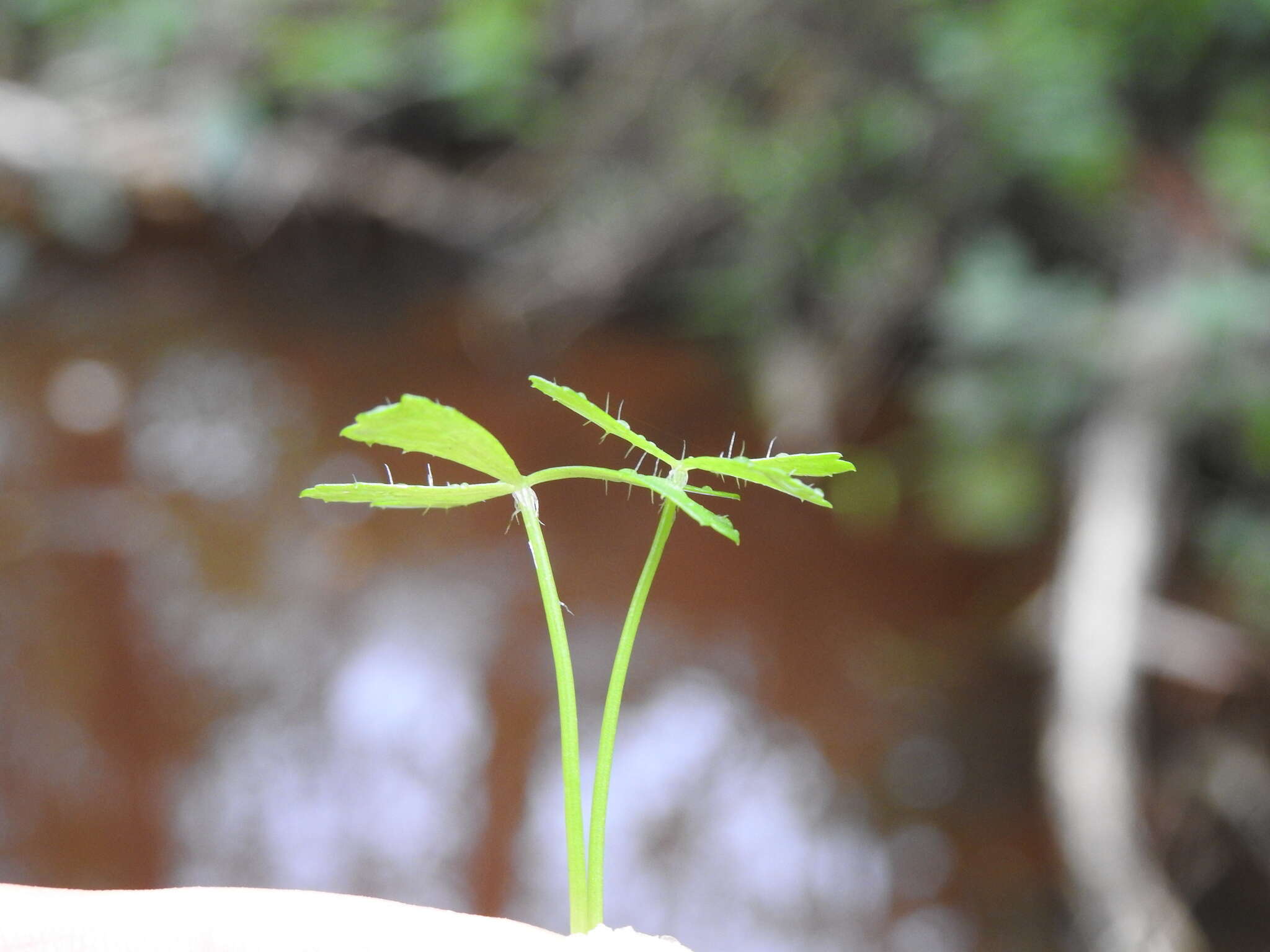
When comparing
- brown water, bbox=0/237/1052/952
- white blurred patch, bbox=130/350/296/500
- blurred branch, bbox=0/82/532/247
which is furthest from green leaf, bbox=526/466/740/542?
blurred branch, bbox=0/82/532/247

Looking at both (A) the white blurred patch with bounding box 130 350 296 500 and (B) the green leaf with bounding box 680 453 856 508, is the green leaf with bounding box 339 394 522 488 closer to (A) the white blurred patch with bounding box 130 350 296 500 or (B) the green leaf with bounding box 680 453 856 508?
(B) the green leaf with bounding box 680 453 856 508

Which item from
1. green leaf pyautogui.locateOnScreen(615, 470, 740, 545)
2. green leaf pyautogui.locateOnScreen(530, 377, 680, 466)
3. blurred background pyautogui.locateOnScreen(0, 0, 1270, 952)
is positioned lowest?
green leaf pyautogui.locateOnScreen(615, 470, 740, 545)

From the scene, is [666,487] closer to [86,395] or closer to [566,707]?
[566,707]

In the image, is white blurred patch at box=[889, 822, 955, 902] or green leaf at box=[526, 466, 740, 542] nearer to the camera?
green leaf at box=[526, 466, 740, 542]

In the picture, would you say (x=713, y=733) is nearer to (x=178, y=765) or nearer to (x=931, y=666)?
(x=931, y=666)

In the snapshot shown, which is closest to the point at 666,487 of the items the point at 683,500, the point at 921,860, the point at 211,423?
the point at 683,500

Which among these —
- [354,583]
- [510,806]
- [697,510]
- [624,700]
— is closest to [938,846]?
[624,700]

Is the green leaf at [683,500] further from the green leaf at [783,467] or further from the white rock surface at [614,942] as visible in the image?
the white rock surface at [614,942]
